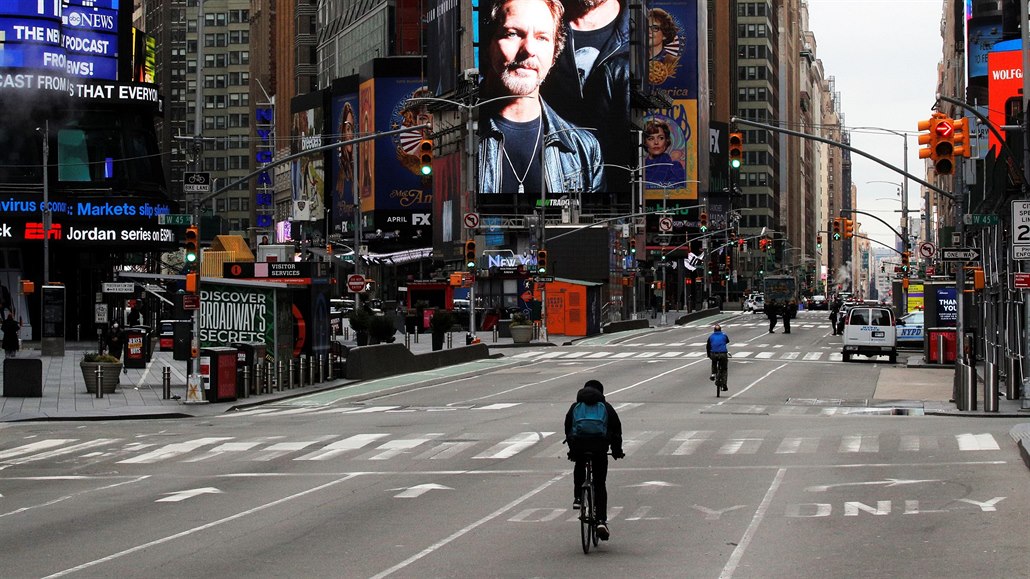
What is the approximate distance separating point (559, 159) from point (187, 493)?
106638 millimetres

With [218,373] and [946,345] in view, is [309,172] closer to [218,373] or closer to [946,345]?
[946,345]

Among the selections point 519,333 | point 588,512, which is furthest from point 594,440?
point 519,333

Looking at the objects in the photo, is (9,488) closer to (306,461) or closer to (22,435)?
(306,461)

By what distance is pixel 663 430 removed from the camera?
90.0ft

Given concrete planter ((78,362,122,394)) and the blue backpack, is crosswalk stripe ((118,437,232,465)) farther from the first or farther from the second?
concrete planter ((78,362,122,394))

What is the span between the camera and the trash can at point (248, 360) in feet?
122

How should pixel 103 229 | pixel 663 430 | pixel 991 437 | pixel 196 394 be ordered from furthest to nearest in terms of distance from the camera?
pixel 103 229 → pixel 196 394 → pixel 663 430 → pixel 991 437

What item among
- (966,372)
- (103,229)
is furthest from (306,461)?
(103,229)

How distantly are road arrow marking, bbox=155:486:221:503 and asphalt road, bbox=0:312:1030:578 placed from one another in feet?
0.28

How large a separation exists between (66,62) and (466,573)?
204ft

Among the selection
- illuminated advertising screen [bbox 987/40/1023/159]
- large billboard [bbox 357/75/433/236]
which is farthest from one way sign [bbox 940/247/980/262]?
large billboard [bbox 357/75/433/236]

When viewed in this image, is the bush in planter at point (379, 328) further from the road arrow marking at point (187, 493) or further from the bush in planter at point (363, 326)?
the road arrow marking at point (187, 493)

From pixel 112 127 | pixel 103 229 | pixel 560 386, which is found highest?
pixel 112 127

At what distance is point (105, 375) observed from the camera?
1483 inches
